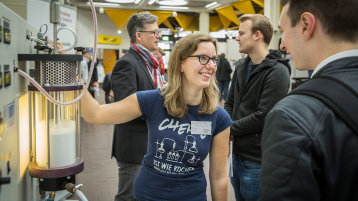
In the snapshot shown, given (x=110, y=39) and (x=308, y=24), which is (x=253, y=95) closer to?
(x=308, y=24)

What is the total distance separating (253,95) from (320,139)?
152 centimetres

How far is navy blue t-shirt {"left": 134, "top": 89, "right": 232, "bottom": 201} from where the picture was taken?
5.56ft

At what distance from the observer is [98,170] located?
480 centimetres

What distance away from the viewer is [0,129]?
0.90m

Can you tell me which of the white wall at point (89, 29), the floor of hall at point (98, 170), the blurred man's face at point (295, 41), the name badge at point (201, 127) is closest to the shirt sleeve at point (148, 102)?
the name badge at point (201, 127)

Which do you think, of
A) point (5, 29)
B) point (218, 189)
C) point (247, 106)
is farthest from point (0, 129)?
point (247, 106)

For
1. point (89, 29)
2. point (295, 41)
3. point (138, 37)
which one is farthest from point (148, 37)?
point (89, 29)

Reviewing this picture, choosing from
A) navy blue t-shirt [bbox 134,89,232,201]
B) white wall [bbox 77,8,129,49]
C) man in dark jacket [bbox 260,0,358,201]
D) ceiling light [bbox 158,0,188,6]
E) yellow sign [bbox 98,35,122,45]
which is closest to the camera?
man in dark jacket [bbox 260,0,358,201]

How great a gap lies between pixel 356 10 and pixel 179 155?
110 cm

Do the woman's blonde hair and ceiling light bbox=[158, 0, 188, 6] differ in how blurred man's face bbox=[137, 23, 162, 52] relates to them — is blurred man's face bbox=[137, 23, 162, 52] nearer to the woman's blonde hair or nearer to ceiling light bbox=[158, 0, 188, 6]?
the woman's blonde hair

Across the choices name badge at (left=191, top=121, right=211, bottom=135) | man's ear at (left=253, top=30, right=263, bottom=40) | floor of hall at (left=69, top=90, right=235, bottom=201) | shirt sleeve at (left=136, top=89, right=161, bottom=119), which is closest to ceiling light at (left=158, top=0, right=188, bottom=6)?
floor of hall at (left=69, top=90, right=235, bottom=201)

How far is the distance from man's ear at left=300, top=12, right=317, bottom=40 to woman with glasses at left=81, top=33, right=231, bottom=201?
0.88 meters

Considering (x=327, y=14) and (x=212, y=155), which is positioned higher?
(x=327, y=14)

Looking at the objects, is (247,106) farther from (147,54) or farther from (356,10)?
(356,10)
